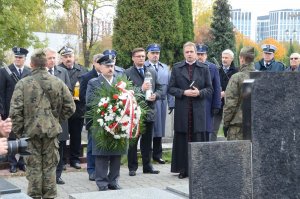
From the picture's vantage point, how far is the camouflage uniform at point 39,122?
6.82 m

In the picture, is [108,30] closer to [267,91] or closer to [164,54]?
[164,54]

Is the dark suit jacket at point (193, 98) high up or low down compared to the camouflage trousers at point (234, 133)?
up

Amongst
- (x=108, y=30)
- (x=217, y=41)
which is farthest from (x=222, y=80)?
(x=108, y=30)

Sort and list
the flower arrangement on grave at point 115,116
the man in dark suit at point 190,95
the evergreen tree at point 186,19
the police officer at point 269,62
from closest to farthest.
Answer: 1. the flower arrangement on grave at point 115,116
2. the man in dark suit at point 190,95
3. the police officer at point 269,62
4. the evergreen tree at point 186,19

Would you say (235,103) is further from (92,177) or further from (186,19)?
(186,19)

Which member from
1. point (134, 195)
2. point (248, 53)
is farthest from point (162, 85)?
point (134, 195)

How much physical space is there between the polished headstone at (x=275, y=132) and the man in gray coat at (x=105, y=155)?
3.08 meters

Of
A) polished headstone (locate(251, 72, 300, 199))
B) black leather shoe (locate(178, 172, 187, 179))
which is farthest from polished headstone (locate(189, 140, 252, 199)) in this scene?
black leather shoe (locate(178, 172, 187, 179))

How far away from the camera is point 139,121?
788 cm

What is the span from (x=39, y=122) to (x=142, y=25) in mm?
9331

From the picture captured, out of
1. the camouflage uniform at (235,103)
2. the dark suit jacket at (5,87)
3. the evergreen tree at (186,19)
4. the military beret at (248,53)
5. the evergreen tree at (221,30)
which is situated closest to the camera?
the camouflage uniform at (235,103)

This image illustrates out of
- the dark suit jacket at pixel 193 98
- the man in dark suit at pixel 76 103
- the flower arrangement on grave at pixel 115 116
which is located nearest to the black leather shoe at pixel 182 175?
the dark suit jacket at pixel 193 98

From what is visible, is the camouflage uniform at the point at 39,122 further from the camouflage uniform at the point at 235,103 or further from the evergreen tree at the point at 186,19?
the evergreen tree at the point at 186,19

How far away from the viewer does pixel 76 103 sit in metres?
9.62
